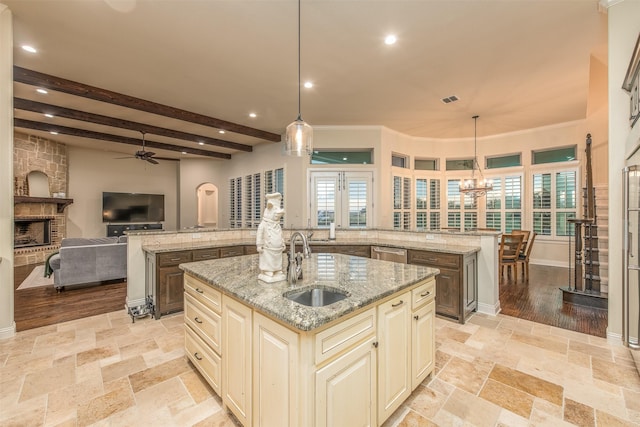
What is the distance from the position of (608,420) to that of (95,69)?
19.4 feet

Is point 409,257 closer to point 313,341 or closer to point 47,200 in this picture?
point 313,341

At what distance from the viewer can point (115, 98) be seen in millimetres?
4188

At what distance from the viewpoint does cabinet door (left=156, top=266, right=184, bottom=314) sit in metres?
3.36

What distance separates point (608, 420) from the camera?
5.71ft

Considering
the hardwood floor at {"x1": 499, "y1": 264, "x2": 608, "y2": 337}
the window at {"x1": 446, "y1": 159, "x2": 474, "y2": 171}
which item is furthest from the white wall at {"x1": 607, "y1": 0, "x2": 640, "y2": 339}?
the window at {"x1": 446, "y1": 159, "x2": 474, "y2": 171}

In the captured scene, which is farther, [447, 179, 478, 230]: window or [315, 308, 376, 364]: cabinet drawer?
[447, 179, 478, 230]: window

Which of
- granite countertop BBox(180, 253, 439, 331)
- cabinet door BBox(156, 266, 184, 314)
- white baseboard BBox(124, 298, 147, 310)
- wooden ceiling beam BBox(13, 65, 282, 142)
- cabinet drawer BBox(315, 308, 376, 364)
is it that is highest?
wooden ceiling beam BBox(13, 65, 282, 142)

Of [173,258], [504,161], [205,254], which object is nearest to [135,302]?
[173,258]

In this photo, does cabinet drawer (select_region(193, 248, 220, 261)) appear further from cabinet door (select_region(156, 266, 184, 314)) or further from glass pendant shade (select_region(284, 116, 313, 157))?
glass pendant shade (select_region(284, 116, 313, 157))

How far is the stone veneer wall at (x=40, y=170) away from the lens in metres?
6.46

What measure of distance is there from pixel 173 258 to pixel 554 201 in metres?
7.56

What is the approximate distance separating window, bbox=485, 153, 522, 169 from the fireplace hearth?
11347 mm

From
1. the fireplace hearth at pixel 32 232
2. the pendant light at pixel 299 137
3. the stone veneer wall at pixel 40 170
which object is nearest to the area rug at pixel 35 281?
the stone veneer wall at pixel 40 170

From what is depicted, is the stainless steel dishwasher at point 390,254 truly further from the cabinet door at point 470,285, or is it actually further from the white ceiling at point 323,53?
the white ceiling at point 323,53
